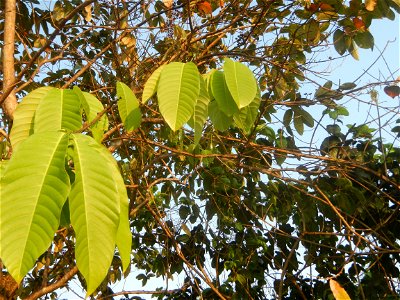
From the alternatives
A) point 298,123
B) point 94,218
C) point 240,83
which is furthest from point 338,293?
point 94,218

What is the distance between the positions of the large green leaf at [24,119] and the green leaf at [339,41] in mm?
1723

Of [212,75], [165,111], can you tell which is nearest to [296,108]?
[212,75]

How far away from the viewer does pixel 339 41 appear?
7.59 feet

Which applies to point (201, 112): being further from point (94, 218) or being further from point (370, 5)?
point (370, 5)

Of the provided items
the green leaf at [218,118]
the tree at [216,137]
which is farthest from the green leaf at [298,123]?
the green leaf at [218,118]

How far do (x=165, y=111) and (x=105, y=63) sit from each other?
6.74 ft

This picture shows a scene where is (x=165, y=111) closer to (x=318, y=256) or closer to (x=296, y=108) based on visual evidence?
(x=296, y=108)

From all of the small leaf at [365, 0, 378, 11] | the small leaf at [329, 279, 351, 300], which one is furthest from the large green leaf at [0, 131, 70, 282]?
the small leaf at [365, 0, 378, 11]

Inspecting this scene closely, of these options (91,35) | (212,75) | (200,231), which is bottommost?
(212,75)

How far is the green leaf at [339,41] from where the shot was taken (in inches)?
90.7

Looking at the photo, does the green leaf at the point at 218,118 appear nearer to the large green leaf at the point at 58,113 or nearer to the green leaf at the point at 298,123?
the large green leaf at the point at 58,113

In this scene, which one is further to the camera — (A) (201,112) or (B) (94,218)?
(A) (201,112)

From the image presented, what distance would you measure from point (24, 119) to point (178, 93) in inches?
10.5

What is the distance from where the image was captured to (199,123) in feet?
3.04
